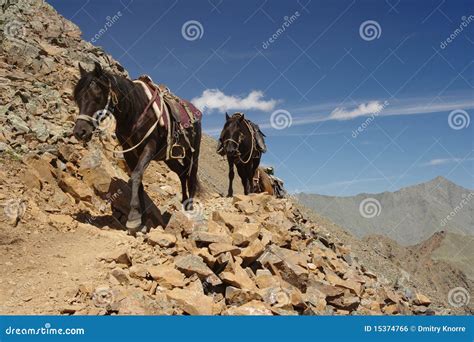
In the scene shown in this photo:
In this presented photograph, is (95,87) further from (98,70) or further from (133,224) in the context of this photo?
(133,224)

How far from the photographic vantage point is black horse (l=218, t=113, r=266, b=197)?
15242 mm

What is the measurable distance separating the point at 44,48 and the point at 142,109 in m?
10.5

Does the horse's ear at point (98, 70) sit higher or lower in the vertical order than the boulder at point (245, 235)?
higher

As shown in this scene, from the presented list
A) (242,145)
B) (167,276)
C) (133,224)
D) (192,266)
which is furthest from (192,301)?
(242,145)

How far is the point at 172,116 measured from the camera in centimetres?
995

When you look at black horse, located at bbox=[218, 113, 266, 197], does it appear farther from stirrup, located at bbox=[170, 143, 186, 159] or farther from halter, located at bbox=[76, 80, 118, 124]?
halter, located at bbox=[76, 80, 118, 124]

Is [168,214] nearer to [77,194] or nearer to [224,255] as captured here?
[77,194]

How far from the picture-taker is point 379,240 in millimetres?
60625

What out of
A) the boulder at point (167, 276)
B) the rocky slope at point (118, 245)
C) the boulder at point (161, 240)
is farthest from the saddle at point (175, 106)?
the boulder at point (167, 276)

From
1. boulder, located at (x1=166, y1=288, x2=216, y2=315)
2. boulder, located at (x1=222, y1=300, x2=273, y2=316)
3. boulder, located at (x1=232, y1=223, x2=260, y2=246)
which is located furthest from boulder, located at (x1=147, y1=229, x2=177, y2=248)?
boulder, located at (x1=222, y1=300, x2=273, y2=316)

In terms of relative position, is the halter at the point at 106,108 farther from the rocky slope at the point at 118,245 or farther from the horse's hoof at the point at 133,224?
the horse's hoof at the point at 133,224

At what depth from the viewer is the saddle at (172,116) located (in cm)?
932

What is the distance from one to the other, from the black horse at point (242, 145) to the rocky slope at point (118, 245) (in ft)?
7.99

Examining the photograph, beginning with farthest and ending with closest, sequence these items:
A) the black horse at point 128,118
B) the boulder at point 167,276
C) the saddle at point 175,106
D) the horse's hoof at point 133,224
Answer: the saddle at point 175,106
the horse's hoof at point 133,224
the black horse at point 128,118
the boulder at point 167,276
